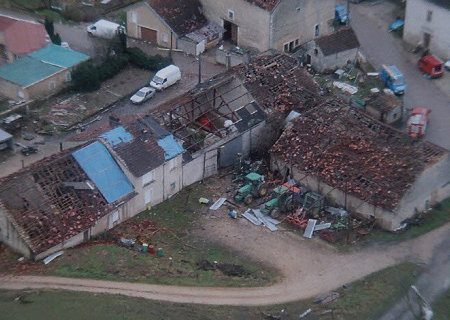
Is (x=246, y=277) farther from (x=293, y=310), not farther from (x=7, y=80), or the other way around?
(x=7, y=80)

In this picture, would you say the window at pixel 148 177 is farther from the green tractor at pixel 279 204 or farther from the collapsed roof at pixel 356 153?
the collapsed roof at pixel 356 153

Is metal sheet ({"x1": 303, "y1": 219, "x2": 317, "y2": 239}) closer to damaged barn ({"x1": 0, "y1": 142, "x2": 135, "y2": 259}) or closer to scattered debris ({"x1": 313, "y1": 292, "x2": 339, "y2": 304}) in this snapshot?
scattered debris ({"x1": 313, "y1": 292, "x2": 339, "y2": 304})

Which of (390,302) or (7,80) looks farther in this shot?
(7,80)

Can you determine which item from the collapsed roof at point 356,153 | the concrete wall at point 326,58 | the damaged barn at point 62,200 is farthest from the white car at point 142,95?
the concrete wall at point 326,58

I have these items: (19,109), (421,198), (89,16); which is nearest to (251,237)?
(421,198)

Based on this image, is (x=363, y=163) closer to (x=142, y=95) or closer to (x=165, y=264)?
(x=165, y=264)
